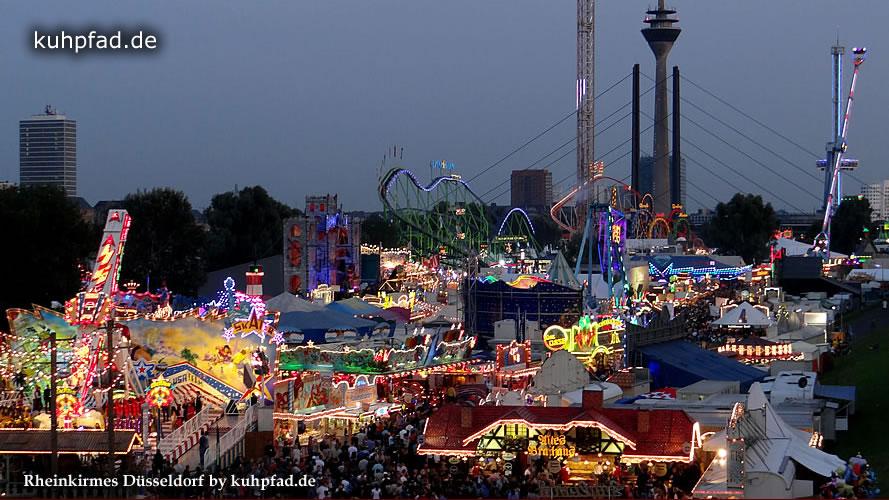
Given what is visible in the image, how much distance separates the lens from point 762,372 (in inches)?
1439

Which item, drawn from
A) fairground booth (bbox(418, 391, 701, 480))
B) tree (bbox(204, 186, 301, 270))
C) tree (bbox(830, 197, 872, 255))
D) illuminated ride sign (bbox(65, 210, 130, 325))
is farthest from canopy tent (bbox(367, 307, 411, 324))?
tree (bbox(830, 197, 872, 255))

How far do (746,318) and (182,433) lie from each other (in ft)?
91.9

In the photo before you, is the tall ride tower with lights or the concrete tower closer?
the tall ride tower with lights

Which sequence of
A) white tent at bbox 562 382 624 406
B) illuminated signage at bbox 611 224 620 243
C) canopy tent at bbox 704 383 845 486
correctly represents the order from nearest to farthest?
canopy tent at bbox 704 383 845 486 < white tent at bbox 562 382 624 406 < illuminated signage at bbox 611 224 620 243

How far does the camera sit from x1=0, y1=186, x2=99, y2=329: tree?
48.4 meters

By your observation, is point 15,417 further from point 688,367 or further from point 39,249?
point 39,249

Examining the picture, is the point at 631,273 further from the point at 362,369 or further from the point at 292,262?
the point at 362,369

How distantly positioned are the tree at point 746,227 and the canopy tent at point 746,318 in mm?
65866

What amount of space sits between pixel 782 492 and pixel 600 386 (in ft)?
31.4

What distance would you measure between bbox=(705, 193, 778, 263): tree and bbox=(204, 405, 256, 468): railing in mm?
91228

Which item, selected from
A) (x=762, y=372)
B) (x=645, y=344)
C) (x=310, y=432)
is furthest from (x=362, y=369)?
(x=762, y=372)

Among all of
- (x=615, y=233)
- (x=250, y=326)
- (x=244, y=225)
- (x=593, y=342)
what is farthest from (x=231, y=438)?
(x=244, y=225)

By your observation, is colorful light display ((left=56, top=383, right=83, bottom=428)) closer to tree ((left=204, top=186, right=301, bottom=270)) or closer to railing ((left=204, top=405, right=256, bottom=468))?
railing ((left=204, top=405, right=256, bottom=468))

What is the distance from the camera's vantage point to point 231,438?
26562mm
